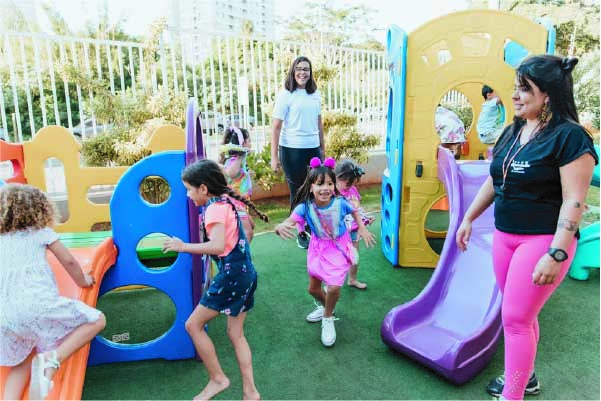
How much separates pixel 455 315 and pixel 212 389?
4.90 feet

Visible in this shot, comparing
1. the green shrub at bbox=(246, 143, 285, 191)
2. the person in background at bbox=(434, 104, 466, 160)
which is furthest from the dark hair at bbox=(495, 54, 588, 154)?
the green shrub at bbox=(246, 143, 285, 191)

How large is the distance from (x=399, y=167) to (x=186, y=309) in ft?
7.48

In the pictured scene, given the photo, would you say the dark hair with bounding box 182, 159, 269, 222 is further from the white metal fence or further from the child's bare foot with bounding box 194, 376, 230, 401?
the white metal fence

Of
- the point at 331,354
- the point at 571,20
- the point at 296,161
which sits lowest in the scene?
the point at 331,354

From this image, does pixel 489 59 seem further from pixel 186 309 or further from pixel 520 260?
pixel 186 309

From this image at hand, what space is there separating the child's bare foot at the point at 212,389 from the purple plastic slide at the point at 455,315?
988mm

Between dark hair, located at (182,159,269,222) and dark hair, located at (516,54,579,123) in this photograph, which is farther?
dark hair, located at (182,159,269,222)

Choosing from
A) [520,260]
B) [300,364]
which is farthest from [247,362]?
[520,260]

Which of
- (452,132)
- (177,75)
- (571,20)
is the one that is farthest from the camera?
(571,20)

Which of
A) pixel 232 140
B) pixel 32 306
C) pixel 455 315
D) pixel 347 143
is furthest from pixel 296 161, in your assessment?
pixel 32 306

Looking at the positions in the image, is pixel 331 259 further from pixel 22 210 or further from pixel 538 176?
pixel 22 210

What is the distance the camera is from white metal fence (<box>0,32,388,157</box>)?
5289mm

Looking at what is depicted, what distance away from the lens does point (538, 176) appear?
1.81 metres

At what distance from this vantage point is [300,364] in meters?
2.77
